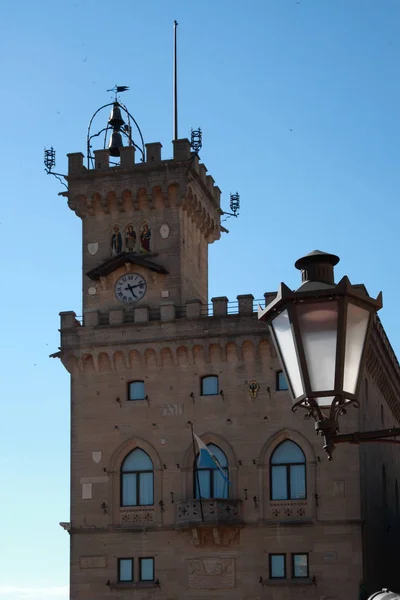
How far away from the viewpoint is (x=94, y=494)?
1780 inches

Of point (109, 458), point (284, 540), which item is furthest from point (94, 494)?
point (284, 540)

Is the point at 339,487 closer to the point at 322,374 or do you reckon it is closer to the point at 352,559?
the point at 352,559

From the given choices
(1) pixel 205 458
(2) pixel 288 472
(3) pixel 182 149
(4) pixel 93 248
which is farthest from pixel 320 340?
(4) pixel 93 248

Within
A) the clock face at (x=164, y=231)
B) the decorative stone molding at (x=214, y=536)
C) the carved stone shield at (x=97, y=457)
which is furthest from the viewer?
the clock face at (x=164, y=231)

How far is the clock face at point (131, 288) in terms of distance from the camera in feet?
156

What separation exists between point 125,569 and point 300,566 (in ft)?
23.7

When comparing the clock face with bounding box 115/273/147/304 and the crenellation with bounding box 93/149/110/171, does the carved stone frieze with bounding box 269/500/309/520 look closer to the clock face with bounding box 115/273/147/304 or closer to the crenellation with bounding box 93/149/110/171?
the clock face with bounding box 115/273/147/304

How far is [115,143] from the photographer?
5053 cm

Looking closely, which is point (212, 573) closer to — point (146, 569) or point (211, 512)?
point (211, 512)

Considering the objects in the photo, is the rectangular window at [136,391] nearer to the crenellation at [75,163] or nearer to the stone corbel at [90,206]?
the stone corbel at [90,206]

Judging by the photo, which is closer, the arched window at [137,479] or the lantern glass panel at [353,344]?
the lantern glass panel at [353,344]

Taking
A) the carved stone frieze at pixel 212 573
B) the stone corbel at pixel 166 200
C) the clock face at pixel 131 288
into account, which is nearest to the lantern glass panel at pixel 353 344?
the carved stone frieze at pixel 212 573

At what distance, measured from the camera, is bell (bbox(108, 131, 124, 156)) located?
166ft

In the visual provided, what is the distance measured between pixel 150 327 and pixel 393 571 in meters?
16.3
